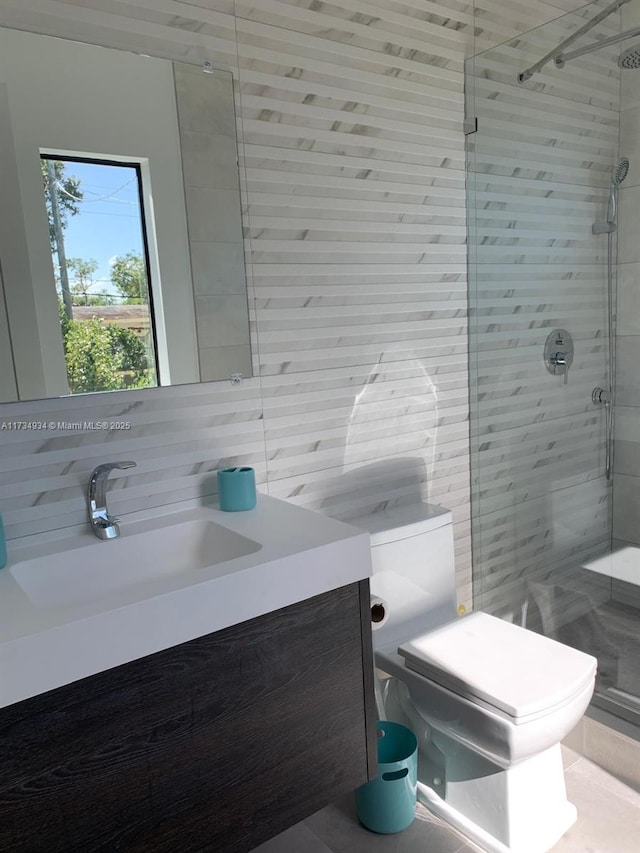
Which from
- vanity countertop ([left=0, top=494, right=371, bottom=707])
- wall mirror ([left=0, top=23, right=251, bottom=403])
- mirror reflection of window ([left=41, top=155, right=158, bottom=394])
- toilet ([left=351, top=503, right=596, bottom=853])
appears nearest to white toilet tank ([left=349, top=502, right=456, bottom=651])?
toilet ([left=351, top=503, right=596, bottom=853])

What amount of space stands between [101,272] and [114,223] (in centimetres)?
12

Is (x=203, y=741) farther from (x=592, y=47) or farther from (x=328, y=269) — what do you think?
(x=592, y=47)

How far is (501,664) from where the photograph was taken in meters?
1.63

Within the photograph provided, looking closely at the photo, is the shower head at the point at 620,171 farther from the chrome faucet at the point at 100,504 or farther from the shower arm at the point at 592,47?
the chrome faucet at the point at 100,504

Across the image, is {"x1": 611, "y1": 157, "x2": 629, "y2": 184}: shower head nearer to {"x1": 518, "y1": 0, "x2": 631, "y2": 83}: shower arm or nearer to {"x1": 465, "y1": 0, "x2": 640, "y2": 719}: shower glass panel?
{"x1": 465, "y1": 0, "x2": 640, "y2": 719}: shower glass panel

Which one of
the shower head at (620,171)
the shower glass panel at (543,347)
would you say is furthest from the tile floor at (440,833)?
the shower head at (620,171)

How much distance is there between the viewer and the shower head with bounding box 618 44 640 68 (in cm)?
186

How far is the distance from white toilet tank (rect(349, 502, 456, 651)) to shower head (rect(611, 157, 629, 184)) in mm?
1156

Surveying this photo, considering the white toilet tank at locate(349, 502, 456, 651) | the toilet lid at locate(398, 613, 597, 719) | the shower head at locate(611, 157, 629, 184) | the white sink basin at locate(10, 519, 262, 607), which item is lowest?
the toilet lid at locate(398, 613, 597, 719)

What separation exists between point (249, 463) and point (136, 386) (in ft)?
1.25

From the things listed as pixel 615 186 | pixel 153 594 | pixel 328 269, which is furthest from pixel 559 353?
pixel 153 594

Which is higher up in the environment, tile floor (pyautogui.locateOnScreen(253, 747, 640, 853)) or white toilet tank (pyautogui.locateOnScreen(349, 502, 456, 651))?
white toilet tank (pyautogui.locateOnScreen(349, 502, 456, 651))

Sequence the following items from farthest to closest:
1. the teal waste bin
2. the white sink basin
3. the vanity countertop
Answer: the teal waste bin
the white sink basin
the vanity countertop

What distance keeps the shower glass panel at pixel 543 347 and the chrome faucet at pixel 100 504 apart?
1.31m
